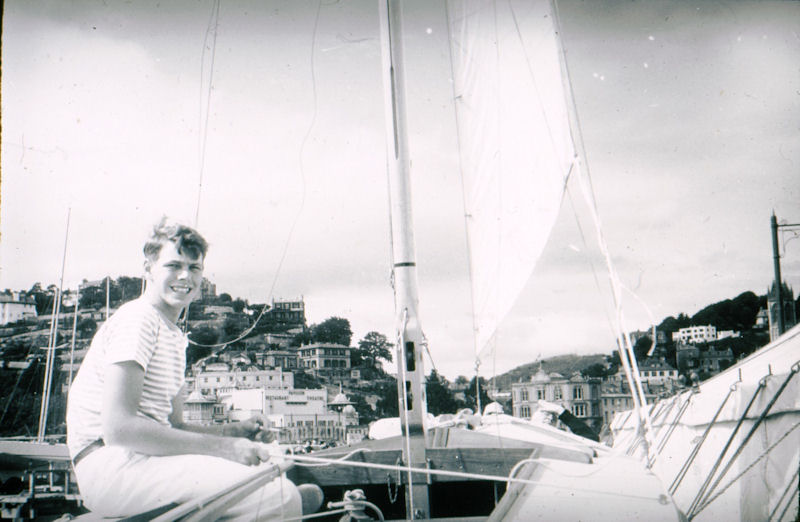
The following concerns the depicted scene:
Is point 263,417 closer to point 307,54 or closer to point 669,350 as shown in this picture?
point 307,54

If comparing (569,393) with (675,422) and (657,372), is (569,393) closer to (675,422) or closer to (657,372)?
(657,372)

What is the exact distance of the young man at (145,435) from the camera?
1.42m

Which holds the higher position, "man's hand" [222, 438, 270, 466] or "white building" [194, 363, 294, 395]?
"white building" [194, 363, 294, 395]

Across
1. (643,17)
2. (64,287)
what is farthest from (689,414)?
(64,287)

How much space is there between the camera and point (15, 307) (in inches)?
101

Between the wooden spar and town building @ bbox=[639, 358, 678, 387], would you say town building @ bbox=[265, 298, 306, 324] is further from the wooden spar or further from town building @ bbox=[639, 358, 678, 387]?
town building @ bbox=[639, 358, 678, 387]

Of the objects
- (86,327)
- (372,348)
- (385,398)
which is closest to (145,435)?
(86,327)

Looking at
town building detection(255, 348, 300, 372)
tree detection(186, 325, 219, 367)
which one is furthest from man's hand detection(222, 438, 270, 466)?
town building detection(255, 348, 300, 372)

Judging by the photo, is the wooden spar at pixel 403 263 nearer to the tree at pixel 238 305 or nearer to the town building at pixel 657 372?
the tree at pixel 238 305

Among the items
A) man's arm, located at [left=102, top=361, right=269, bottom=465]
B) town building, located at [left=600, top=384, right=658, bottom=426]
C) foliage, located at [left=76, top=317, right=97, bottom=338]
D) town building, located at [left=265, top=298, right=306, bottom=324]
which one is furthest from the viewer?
town building, located at [left=600, top=384, right=658, bottom=426]

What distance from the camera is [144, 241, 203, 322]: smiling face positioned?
164 cm

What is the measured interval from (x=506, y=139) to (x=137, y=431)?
2.35 metres

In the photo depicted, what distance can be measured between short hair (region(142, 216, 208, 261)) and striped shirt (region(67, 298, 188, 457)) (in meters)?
0.16

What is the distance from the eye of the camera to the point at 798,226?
2.76 m
